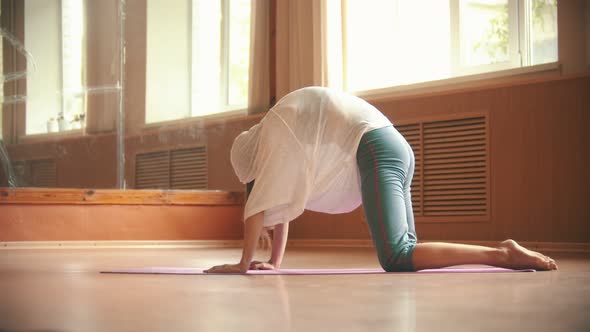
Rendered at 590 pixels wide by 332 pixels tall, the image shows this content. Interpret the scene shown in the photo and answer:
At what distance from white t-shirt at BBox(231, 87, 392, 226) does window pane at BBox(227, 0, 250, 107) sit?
3661 mm

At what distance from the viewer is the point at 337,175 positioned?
273cm

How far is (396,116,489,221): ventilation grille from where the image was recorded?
489 centimetres

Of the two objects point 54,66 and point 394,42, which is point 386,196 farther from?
point 54,66

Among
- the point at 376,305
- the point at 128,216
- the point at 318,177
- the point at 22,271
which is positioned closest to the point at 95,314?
Answer: the point at 376,305

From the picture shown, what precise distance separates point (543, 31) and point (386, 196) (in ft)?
8.85

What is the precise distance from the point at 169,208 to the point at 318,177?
334cm

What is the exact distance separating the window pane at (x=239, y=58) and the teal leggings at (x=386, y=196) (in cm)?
375

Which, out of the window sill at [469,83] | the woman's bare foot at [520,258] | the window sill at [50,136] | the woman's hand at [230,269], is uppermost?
the window sill at [469,83]

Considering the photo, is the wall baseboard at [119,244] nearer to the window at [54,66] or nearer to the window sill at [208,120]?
the window at [54,66]

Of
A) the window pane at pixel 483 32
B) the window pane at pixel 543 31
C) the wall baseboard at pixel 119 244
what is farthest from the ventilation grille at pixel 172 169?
the window pane at pixel 543 31

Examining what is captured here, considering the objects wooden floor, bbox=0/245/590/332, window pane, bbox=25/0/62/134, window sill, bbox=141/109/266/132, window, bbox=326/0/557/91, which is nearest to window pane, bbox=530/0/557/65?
window, bbox=326/0/557/91

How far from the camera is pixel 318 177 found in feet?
8.87

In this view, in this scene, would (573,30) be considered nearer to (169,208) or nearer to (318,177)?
(318,177)

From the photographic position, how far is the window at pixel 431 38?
4.92m
